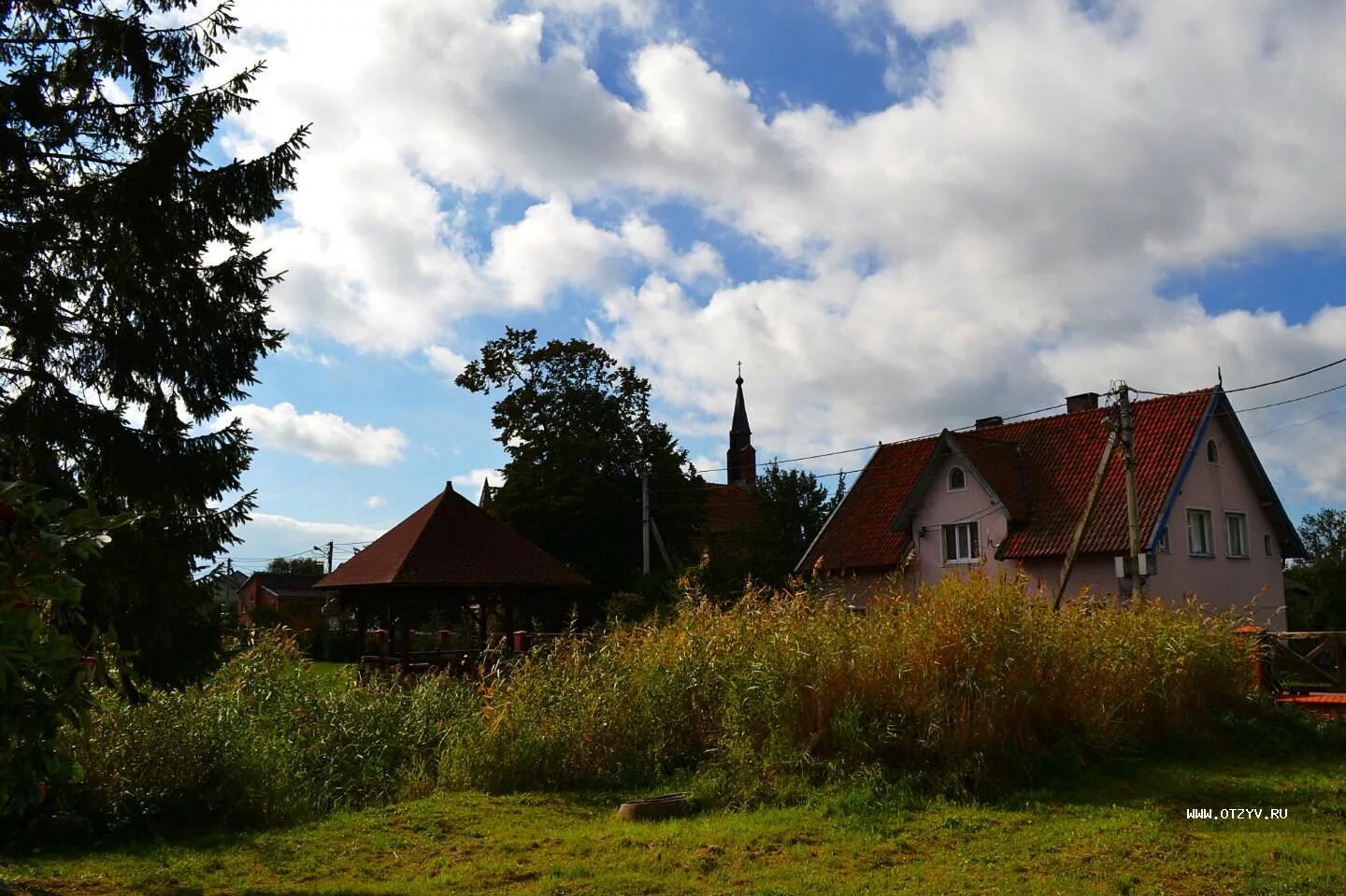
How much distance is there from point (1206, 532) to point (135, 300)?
26.3 metres

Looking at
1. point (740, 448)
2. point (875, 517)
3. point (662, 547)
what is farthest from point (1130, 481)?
point (740, 448)

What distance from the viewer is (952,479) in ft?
98.8

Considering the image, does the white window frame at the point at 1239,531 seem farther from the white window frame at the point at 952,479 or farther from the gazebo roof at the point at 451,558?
the gazebo roof at the point at 451,558

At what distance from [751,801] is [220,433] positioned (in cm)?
630

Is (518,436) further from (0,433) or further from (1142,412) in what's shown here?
(0,433)

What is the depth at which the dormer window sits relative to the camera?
97.8 ft

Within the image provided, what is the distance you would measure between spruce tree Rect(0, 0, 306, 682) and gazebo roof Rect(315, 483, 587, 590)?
33.7 ft

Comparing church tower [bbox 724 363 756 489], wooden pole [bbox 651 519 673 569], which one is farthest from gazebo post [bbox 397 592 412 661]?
church tower [bbox 724 363 756 489]

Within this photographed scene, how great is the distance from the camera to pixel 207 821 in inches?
364

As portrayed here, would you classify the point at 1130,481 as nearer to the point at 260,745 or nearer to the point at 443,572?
the point at 443,572

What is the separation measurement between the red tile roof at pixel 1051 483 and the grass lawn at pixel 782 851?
17.8 m

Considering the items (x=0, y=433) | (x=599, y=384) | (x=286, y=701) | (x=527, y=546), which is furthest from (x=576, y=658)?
(x=599, y=384)

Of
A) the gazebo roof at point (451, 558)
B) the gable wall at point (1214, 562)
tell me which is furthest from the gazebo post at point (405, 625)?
the gable wall at point (1214, 562)

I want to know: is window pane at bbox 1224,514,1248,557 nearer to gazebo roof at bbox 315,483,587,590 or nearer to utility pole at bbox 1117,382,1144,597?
utility pole at bbox 1117,382,1144,597
